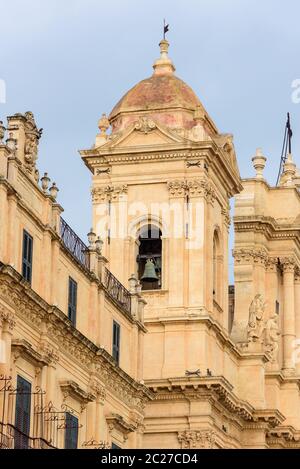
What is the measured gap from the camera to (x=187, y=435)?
205 feet

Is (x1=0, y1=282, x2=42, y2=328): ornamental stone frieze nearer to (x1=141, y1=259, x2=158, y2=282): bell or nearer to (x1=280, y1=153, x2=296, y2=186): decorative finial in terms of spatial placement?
(x1=141, y1=259, x2=158, y2=282): bell

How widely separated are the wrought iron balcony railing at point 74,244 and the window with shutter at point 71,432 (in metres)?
4.70

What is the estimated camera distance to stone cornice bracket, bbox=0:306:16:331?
141 feet

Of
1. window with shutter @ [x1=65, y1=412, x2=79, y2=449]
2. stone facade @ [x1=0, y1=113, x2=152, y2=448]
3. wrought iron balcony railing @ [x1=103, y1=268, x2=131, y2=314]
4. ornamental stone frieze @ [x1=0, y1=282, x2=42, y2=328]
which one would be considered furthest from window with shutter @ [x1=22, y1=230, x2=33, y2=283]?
wrought iron balcony railing @ [x1=103, y1=268, x2=131, y2=314]

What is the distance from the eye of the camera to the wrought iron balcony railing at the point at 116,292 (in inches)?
2082

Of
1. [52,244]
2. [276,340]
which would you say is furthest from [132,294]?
[276,340]

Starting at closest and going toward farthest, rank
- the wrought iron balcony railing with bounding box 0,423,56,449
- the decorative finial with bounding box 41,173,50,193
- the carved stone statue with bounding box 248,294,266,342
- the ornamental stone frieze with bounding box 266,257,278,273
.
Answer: the wrought iron balcony railing with bounding box 0,423,56,449 < the decorative finial with bounding box 41,173,50,193 < the carved stone statue with bounding box 248,294,266,342 < the ornamental stone frieze with bounding box 266,257,278,273

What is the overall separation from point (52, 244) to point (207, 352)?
17187 mm

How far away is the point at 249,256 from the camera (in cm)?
7569

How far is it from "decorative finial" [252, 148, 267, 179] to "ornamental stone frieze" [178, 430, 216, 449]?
19.8 metres

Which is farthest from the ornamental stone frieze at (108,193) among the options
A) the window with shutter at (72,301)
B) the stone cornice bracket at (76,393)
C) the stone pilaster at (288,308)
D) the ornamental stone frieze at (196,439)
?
the stone cornice bracket at (76,393)

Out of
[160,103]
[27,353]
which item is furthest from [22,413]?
[160,103]

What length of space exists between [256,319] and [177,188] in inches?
347

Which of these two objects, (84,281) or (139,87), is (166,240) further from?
(84,281)
